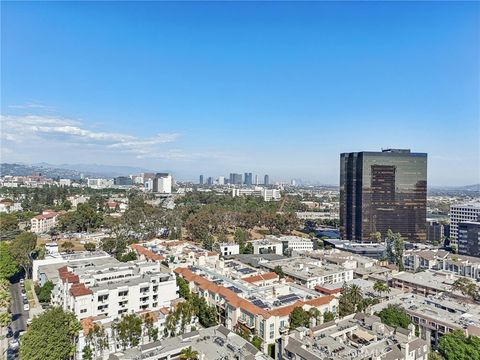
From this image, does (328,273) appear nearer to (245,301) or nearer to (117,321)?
(245,301)

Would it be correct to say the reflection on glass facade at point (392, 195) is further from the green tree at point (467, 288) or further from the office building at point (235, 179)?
the office building at point (235, 179)

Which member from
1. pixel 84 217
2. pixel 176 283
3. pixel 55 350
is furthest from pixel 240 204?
pixel 55 350

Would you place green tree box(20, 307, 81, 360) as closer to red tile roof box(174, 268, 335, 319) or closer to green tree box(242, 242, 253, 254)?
red tile roof box(174, 268, 335, 319)

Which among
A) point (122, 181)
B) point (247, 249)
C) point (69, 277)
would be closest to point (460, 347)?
point (69, 277)

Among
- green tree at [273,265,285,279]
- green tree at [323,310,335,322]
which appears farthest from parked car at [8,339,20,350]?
green tree at [273,265,285,279]

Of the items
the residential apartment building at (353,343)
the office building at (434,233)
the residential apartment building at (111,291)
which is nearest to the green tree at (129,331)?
the residential apartment building at (111,291)
